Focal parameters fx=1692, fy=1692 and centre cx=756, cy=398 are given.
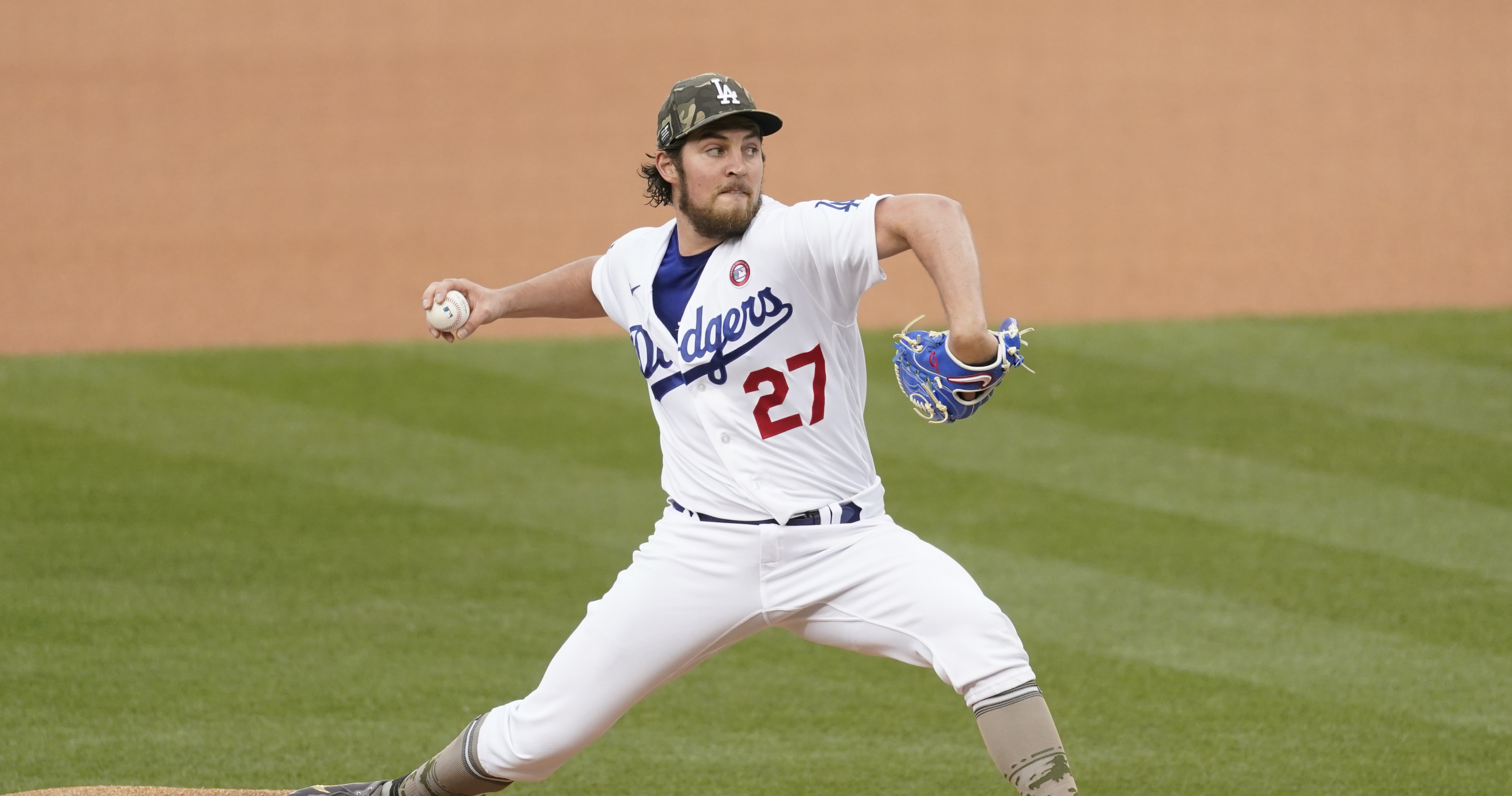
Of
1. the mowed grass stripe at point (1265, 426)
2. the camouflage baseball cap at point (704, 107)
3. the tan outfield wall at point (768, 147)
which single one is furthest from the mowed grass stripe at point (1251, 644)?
the tan outfield wall at point (768, 147)

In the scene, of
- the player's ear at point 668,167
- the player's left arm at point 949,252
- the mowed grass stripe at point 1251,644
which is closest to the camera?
the player's left arm at point 949,252

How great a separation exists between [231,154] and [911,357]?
10.7 metres

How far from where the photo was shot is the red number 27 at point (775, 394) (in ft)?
12.2

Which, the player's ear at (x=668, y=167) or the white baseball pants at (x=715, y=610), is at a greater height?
the player's ear at (x=668, y=167)

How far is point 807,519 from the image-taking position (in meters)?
3.72

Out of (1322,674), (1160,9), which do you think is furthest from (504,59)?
(1322,674)

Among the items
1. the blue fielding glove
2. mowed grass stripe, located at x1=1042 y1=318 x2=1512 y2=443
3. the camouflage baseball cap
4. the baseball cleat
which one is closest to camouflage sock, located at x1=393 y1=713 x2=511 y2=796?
the baseball cleat

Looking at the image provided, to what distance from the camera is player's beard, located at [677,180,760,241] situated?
12.2 ft

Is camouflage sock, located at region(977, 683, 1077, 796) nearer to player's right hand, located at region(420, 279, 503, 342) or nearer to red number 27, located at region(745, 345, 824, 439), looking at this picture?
red number 27, located at region(745, 345, 824, 439)

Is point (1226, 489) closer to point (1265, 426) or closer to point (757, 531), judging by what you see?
point (1265, 426)

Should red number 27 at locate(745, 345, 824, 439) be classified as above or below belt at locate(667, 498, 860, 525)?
above

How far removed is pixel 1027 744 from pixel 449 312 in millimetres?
1634

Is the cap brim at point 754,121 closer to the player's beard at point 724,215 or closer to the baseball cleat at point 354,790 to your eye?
the player's beard at point 724,215

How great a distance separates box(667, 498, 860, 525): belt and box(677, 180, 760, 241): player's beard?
63 cm
